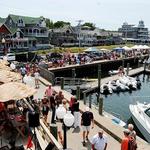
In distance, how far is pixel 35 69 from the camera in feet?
118

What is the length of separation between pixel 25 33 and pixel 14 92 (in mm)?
88409

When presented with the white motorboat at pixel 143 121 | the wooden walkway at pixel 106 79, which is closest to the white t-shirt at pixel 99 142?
the white motorboat at pixel 143 121

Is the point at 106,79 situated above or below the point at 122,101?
above

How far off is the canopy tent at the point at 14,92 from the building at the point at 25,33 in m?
73.1

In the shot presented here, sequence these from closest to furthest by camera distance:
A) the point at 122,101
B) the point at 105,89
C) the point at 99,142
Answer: the point at 99,142 → the point at 122,101 → the point at 105,89

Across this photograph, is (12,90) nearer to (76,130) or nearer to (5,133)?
(5,133)

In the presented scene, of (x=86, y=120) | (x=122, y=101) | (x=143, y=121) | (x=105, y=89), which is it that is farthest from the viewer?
(x=105, y=89)

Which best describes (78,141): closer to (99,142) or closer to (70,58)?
(99,142)

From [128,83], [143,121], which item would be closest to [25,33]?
[128,83]

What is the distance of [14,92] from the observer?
11094 mm

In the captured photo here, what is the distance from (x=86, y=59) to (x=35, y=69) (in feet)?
73.1

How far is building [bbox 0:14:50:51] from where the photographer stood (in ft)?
287

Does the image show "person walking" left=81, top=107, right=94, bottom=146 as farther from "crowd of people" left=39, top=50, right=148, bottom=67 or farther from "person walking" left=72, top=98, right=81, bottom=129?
Answer: "crowd of people" left=39, top=50, right=148, bottom=67

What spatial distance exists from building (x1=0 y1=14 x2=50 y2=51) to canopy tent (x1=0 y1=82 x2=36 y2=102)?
73078mm
